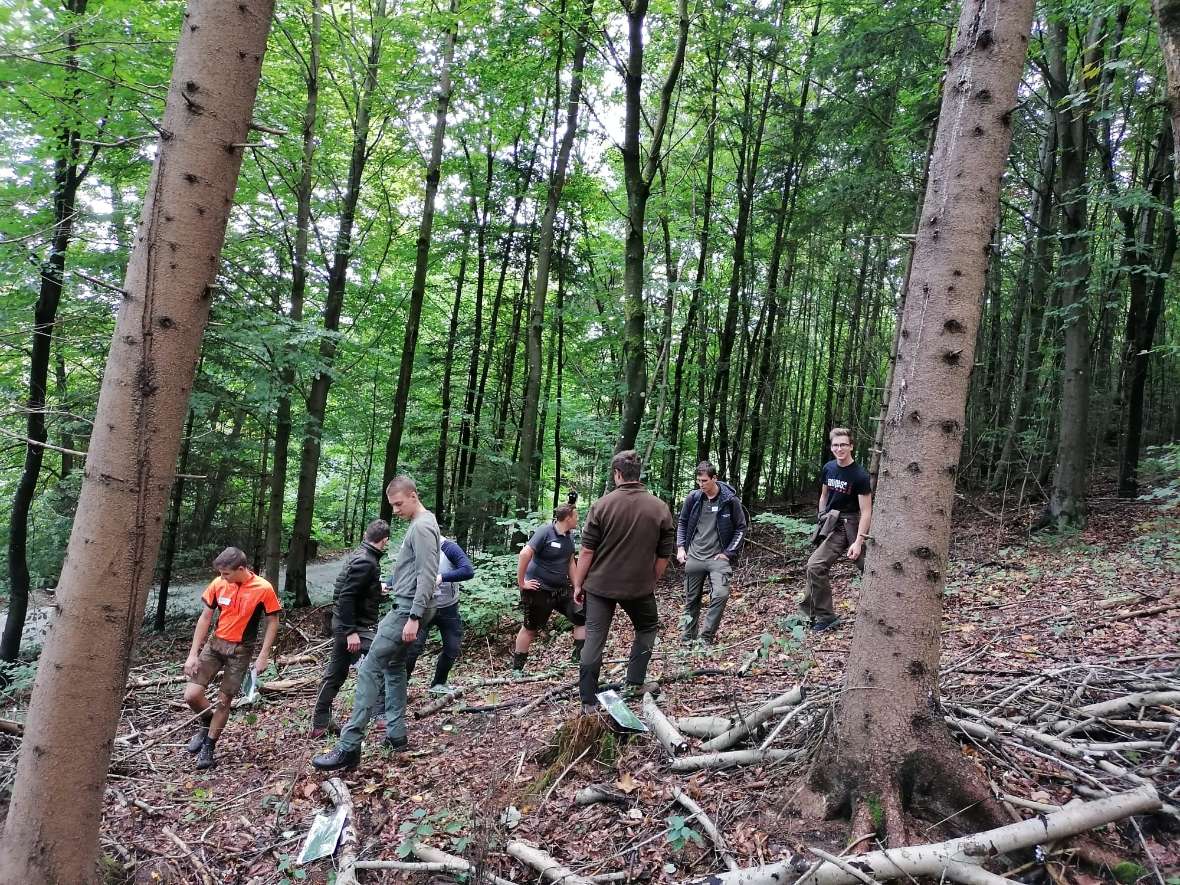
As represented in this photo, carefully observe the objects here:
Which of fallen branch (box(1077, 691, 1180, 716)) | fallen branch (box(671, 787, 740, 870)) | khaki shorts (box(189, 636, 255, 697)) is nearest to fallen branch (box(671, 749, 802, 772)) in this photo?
fallen branch (box(671, 787, 740, 870))

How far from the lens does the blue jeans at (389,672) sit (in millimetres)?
4938

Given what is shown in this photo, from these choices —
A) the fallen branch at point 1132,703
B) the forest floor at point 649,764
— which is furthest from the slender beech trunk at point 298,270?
the fallen branch at point 1132,703

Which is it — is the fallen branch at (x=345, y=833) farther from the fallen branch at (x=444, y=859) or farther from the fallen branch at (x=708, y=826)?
Answer: the fallen branch at (x=708, y=826)

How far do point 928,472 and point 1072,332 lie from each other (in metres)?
10.3

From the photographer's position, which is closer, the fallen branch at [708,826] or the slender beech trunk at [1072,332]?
the fallen branch at [708,826]

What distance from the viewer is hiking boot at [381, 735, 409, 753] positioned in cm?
500

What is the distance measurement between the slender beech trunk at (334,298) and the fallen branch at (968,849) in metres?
11.6

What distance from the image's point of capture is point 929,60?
10711 mm

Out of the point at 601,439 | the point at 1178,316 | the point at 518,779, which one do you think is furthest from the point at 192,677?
the point at 1178,316

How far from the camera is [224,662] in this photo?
5906mm

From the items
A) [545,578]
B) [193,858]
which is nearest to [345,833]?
[193,858]

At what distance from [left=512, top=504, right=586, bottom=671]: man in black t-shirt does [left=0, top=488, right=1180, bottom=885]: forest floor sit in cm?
44

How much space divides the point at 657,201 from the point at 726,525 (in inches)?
484

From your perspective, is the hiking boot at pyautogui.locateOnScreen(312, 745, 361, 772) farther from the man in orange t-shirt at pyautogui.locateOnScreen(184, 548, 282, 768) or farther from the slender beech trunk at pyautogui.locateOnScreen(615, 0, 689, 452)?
the slender beech trunk at pyautogui.locateOnScreen(615, 0, 689, 452)
